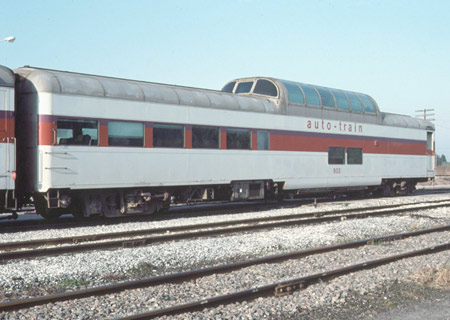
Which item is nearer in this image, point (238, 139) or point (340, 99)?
point (238, 139)

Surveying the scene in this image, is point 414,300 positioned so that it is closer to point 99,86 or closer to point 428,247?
point 428,247

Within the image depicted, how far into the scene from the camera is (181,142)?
1337 cm

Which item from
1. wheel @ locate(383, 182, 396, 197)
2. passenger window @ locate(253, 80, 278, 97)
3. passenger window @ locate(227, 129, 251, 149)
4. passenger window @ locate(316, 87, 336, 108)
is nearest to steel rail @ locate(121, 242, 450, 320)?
passenger window @ locate(227, 129, 251, 149)

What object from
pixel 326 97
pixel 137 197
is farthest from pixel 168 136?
pixel 326 97

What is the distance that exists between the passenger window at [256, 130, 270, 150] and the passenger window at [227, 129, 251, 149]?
36 cm

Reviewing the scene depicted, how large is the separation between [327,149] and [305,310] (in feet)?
39.8

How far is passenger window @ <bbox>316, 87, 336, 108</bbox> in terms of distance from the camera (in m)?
17.5

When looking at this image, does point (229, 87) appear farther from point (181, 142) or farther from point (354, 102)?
point (354, 102)

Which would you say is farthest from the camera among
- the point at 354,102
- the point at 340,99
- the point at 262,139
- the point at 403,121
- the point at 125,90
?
the point at 403,121

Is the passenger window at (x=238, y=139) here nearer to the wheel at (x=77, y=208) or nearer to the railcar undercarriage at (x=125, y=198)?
the railcar undercarriage at (x=125, y=198)

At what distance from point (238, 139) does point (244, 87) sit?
284 centimetres

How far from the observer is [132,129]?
12406mm

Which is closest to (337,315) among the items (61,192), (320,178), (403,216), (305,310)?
(305,310)

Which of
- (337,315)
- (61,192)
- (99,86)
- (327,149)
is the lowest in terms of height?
(337,315)
